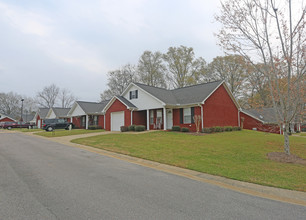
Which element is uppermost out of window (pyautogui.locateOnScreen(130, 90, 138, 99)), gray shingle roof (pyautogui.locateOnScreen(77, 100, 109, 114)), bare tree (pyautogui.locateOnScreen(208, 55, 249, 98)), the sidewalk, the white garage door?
bare tree (pyautogui.locateOnScreen(208, 55, 249, 98))

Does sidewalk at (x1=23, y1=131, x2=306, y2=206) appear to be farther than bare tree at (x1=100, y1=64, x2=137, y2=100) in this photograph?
No

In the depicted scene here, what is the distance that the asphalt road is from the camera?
3537 millimetres

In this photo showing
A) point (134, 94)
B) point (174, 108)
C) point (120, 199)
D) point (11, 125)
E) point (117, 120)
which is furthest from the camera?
point (11, 125)

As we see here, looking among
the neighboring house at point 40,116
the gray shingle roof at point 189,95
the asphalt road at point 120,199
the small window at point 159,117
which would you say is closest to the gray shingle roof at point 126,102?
the gray shingle roof at point 189,95

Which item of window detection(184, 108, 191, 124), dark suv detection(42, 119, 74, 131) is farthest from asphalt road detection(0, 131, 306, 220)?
dark suv detection(42, 119, 74, 131)

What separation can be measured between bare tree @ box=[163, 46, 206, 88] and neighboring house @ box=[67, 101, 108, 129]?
15.0 meters

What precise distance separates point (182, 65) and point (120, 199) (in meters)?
35.0

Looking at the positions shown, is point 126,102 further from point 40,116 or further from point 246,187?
point 40,116

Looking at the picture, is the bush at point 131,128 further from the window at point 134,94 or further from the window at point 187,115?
the window at point 187,115

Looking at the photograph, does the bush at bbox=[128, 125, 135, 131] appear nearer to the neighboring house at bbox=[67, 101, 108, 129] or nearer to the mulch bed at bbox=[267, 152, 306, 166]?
the neighboring house at bbox=[67, 101, 108, 129]

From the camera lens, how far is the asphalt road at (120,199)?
11.6ft

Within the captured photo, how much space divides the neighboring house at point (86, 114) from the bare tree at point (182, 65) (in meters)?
15.0

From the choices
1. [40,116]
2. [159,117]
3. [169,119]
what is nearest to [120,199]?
[169,119]

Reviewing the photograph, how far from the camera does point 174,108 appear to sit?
20.9 metres
